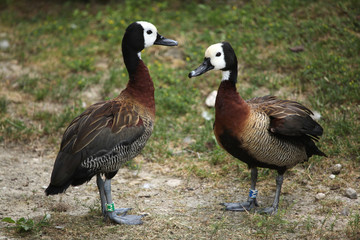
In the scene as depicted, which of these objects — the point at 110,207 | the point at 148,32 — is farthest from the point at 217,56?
the point at 110,207

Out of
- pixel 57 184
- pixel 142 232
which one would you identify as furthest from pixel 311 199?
pixel 57 184

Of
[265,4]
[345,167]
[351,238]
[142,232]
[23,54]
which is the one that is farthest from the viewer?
[265,4]

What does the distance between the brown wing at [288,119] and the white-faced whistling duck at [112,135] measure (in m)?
1.06

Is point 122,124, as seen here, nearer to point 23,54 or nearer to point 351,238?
point 351,238

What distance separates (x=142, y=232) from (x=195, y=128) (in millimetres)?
2086

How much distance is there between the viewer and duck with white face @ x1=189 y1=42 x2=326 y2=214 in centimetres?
405

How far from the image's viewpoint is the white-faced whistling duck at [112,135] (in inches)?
153

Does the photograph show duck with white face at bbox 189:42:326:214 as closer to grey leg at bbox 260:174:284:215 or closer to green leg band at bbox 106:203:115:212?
grey leg at bbox 260:174:284:215

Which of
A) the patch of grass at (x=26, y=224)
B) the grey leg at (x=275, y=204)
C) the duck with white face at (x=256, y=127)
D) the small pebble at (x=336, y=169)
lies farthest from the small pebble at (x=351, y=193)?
the patch of grass at (x=26, y=224)

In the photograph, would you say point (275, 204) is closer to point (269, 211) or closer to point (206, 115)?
point (269, 211)

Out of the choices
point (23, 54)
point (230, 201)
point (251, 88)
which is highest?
point (23, 54)

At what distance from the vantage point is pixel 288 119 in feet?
13.5

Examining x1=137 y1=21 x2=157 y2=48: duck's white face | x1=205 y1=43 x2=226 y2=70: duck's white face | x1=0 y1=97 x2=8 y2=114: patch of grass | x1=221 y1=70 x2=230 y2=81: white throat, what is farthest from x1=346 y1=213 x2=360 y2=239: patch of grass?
x1=0 y1=97 x2=8 y2=114: patch of grass

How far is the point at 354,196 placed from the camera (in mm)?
4383
